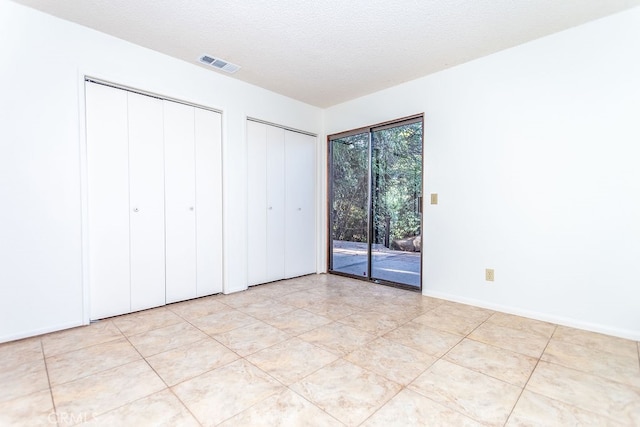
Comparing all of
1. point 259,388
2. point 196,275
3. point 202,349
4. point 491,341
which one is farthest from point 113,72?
point 491,341

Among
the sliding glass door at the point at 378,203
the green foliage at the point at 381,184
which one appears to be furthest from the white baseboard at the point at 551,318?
the green foliage at the point at 381,184

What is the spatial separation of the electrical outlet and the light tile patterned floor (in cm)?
34

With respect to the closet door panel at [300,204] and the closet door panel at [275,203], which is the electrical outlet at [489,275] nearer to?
the closet door panel at [300,204]

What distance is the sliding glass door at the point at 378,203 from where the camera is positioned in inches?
147

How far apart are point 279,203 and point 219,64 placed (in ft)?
5.90

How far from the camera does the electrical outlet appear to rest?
3.00m

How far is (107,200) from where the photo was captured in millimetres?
2736

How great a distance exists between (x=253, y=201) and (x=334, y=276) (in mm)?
1667

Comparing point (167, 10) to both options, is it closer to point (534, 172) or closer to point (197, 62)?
point (197, 62)

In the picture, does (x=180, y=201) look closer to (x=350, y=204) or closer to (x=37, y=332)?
(x=37, y=332)

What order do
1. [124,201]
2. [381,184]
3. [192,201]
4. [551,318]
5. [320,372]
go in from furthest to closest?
[381,184], [192,201], [124,201], [551,318], [320,372]

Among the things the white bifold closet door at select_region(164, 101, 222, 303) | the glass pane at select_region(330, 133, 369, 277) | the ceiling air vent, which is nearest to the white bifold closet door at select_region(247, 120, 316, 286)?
the glass pane at select_region(330, 133, 369, 277)

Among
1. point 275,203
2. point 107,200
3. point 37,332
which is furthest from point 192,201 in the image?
point 37,332

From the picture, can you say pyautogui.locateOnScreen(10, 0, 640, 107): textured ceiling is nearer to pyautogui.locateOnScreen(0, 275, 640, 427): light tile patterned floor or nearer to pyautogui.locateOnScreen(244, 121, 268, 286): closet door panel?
pyautogui.locateOnScreen(244, 121, 268, 286): closet door panel
